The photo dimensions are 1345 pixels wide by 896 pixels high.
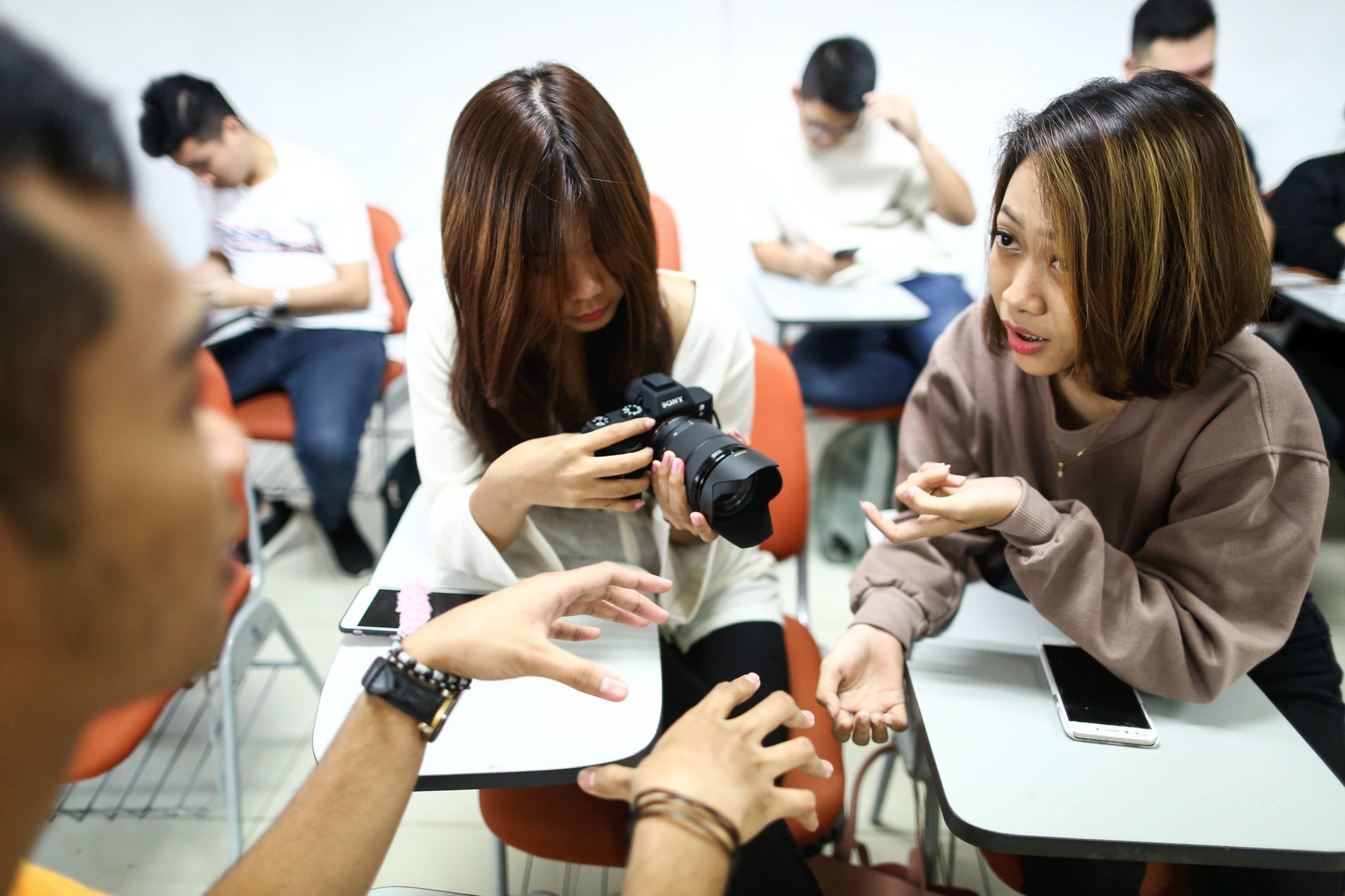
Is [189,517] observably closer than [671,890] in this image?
Yes

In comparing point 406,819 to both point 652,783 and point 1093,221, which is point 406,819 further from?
point 1093,221

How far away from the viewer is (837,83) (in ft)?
7.25

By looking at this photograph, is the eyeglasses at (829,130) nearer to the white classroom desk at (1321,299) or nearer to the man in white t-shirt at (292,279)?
the white classroom desk at (1321,299)

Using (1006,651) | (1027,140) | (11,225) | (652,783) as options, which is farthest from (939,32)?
(11,225)

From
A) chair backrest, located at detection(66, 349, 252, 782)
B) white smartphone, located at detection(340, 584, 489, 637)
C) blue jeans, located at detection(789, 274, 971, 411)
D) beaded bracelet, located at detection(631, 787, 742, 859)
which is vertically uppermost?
beaded bracelet, located at detection(631, 787, 742, 859)

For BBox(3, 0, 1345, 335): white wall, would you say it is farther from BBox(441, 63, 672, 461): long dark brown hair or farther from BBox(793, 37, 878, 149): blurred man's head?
BBox(441, 63, 672, 461): long dark brown hair

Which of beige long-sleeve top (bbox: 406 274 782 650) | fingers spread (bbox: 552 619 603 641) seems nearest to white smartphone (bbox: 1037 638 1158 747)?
beige long-sleeve top (bbox: 406 274 782 650)

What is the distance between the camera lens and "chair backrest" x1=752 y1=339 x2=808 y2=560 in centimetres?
130

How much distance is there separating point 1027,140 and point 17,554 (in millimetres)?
933

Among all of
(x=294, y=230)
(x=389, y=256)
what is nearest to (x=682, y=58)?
(x=389, y=256)

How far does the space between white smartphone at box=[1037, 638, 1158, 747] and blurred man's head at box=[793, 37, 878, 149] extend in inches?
67.6

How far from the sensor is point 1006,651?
3.24 feet

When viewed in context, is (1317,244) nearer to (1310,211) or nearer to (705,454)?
(1310,211)

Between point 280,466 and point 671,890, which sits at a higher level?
point 671,890
